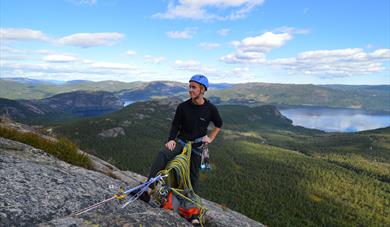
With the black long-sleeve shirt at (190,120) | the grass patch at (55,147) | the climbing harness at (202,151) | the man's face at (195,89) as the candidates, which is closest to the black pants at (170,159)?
the climbing harness at (202,151)

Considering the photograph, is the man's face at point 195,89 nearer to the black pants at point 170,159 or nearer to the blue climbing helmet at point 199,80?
the blue climbing helmet at point 199,80

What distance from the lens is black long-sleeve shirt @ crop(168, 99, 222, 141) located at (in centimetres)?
1148

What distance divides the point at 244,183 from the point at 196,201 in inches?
7644

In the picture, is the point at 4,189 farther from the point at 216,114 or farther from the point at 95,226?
the point at 216,114

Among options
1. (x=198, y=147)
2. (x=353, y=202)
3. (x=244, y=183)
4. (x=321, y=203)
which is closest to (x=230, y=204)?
(x=244, y=183)

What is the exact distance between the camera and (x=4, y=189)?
849cm

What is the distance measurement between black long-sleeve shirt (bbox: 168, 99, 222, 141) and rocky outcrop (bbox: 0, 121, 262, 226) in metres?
2.91

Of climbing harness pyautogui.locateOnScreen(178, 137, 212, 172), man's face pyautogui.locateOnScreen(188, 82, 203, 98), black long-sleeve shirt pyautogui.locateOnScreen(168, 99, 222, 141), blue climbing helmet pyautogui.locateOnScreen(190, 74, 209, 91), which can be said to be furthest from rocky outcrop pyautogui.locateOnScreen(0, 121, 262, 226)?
blue climbing helmet pyautogui.locateOnScreen(190, 74, 209, 91)

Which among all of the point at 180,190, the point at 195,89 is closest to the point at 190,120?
the point at 195,89

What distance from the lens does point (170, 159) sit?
11.1m

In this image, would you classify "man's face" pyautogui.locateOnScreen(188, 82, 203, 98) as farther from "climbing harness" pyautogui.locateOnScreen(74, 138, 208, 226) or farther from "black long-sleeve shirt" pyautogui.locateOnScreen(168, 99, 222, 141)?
"climbing harness" pyautogui.locateOnScreen(74, 138, 208, 226)

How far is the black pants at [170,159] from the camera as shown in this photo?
10.8 m

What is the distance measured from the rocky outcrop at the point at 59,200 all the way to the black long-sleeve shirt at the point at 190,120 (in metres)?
2.91

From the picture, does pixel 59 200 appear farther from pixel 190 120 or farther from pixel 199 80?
pixel 199 80
